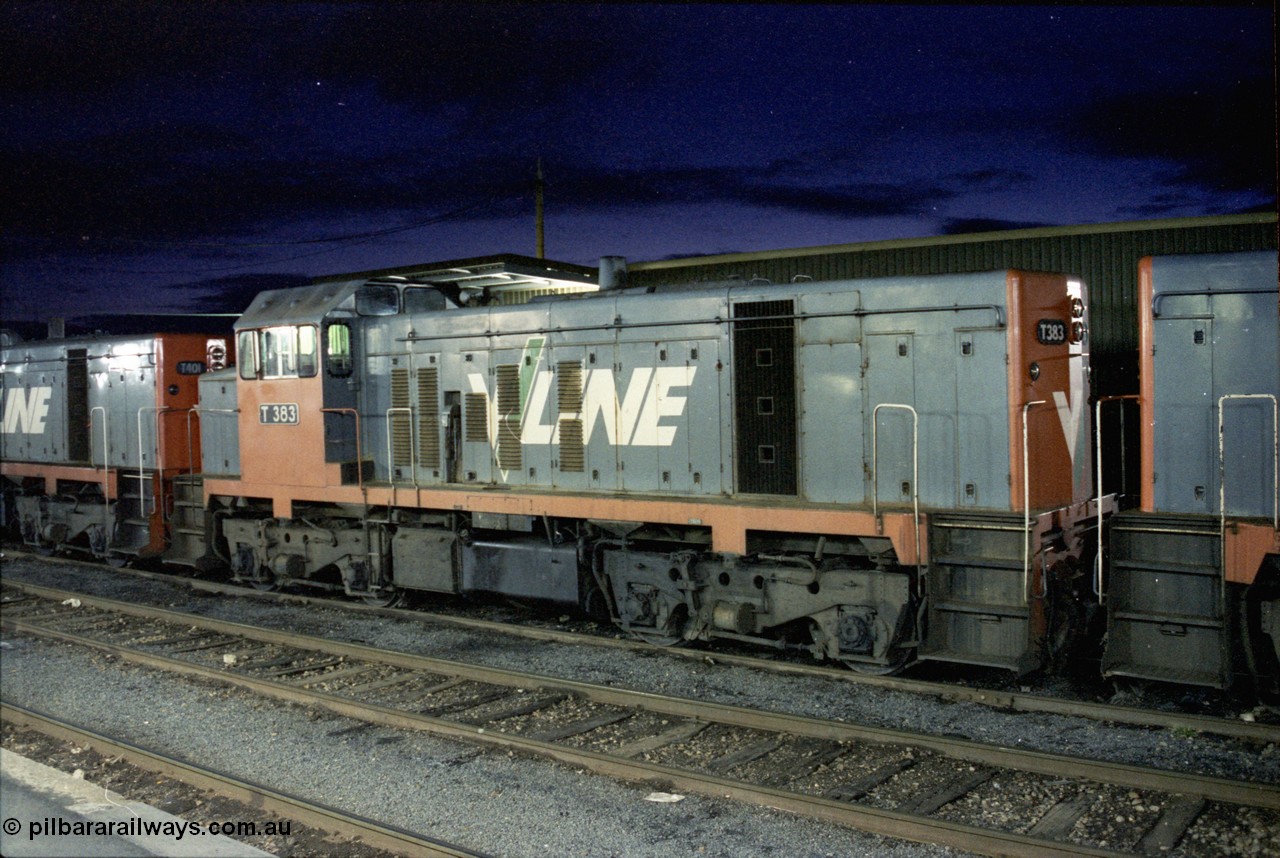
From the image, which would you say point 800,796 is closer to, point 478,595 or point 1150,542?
point 1150,542

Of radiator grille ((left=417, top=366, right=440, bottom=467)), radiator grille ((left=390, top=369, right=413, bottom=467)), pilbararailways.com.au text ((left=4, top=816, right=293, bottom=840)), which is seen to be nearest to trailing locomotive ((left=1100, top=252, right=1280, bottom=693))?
pilbararailways.com.au text ((left=4, top=816, right=293, bottom=840))

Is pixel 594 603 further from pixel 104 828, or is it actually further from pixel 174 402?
pixel 174 402

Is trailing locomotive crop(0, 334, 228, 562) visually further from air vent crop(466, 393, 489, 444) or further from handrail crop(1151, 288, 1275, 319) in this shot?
handrail crop(1151, 288, 1275, 319)

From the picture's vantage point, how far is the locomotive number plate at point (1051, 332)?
7.34m

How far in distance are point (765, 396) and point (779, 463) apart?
21.9 inches

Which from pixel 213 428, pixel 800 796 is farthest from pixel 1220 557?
pixel 213 428

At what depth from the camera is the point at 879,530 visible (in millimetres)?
7332

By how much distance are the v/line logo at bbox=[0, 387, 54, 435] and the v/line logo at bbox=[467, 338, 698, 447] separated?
33.1 ft

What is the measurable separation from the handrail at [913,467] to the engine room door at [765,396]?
755 millimetres

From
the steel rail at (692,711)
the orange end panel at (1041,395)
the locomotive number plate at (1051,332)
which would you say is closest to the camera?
the steel rail at (692,711)

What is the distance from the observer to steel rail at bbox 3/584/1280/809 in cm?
521

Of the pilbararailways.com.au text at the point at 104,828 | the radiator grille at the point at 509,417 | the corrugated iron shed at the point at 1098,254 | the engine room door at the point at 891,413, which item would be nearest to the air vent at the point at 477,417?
the radiator grille at the point at 509,417

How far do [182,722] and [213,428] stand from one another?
6033mm

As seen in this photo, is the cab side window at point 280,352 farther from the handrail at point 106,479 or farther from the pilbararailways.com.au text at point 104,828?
the pilbararailways.com.au text at point 104,828
